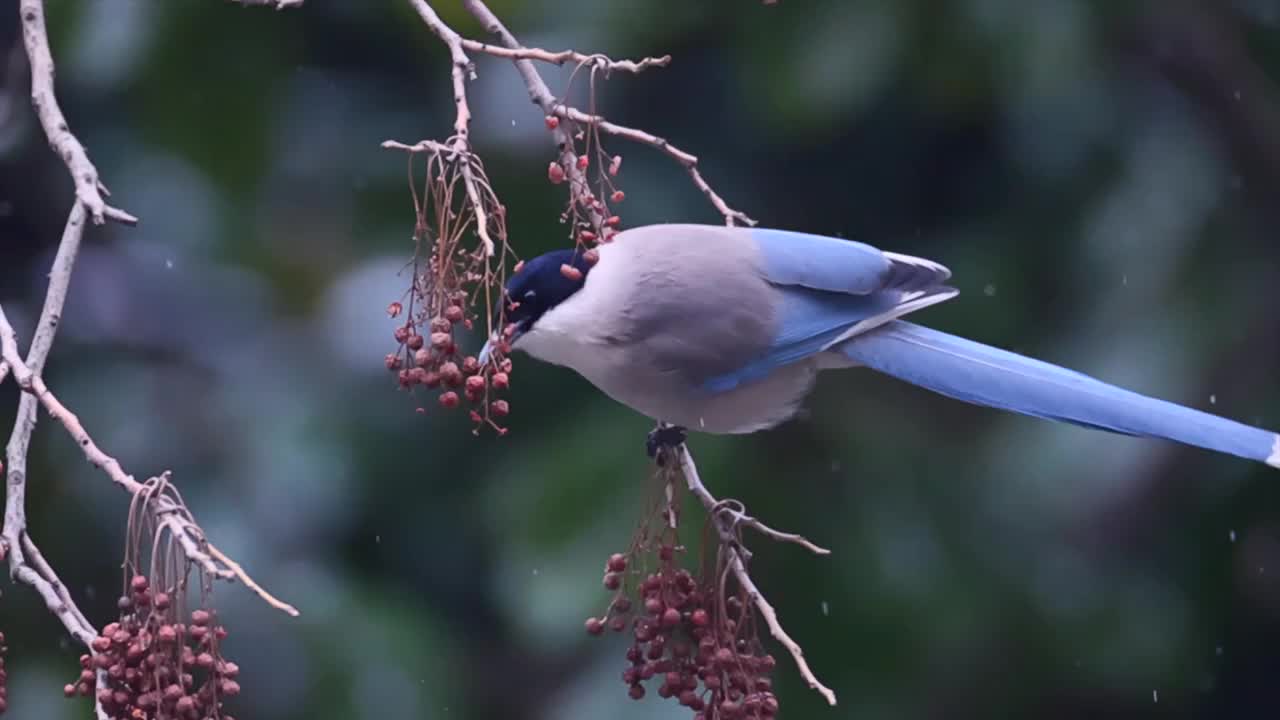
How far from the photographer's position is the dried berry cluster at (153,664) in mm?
1569

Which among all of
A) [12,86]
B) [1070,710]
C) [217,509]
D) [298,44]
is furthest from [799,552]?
[12,86]

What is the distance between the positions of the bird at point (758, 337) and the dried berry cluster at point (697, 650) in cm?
43

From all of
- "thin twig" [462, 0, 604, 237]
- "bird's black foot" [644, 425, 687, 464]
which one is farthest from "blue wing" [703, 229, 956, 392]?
"thin twig" [462, 0, 604, 237]

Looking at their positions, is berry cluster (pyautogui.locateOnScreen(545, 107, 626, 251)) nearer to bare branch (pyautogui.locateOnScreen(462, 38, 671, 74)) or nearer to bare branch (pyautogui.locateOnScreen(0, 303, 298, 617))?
bare branch (pyautogui.locateOnScreen(462, 38, 671, 74))

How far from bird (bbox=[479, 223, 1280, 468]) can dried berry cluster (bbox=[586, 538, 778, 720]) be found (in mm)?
434

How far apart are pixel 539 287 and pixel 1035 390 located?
28.5 inches

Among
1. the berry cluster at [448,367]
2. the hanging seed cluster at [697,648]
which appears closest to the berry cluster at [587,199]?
the berry cluster at [448,367]

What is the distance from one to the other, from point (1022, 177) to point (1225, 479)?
0.72 meters

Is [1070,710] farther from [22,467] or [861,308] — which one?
[22,467]

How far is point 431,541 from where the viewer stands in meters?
3.55

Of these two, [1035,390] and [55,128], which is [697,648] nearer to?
[1035,390]

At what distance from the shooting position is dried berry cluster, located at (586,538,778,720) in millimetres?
1753

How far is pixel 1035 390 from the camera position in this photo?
2.28 metres

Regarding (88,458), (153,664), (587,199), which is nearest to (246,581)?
(153,664)
